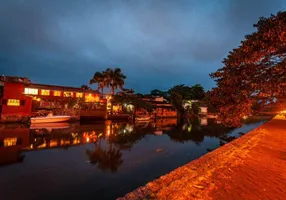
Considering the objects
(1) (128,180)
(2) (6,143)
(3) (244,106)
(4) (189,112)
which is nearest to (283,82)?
(3) (244,106)

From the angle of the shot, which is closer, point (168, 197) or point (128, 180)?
point (168, 197)

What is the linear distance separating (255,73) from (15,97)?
35.7 meters

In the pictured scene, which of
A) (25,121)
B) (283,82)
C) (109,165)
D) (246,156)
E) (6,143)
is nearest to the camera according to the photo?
(283,82)

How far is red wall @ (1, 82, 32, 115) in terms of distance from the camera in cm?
3152

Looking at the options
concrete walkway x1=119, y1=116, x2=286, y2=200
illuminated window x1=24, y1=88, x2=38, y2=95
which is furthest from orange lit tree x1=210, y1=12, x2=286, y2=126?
illuminated window x1=24, y1=88, x2=38, y2=95

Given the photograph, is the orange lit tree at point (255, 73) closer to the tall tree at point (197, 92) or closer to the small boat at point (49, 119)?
the small boat at point (49, 119)

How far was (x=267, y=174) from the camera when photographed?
6.98 metres

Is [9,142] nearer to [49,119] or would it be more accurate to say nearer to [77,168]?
[77,168]

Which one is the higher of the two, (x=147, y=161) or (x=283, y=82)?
(x=283, y=82)

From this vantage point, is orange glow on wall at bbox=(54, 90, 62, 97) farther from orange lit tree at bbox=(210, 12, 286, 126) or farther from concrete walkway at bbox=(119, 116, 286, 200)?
concrete walkway at bbox=(119, 116, 286, 200)

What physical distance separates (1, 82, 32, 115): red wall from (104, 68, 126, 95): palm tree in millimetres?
21794

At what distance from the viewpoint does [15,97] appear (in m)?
32.3

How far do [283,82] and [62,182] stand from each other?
1004 centimetres

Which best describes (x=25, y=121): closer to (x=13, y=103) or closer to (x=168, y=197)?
(x=13, y=103)
